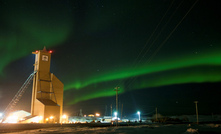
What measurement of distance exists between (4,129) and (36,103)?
15893mm

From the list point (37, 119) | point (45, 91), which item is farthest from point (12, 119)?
point (45, 91)

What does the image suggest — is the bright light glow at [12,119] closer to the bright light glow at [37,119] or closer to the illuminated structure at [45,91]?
the illuminated structure at [45,91]

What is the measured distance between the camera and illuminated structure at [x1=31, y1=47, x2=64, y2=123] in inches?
1795

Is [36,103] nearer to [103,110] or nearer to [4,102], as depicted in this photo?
[4,102]

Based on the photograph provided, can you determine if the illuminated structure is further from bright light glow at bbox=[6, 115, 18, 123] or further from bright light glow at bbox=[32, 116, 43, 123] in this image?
bright light glow at bbox=[6, 115, 18, 123]

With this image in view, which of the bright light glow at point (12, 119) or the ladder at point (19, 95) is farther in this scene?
the ladder at point (19, 95)

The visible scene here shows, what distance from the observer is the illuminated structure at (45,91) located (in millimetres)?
45594

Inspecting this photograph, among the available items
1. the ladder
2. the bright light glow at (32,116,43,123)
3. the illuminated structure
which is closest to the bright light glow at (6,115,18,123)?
the ladder

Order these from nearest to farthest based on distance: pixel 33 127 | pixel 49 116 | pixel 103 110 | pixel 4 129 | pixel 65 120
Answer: pixel 4 129
pixel 33 127
pixel 49 116
pixel 65 120
pixel 103 110

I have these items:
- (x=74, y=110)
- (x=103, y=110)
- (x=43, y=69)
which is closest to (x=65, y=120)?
(x=43, y=69)

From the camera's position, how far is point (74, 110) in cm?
11194

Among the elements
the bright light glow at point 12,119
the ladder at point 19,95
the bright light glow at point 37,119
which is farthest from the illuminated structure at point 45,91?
the bright light glow at point 12,119

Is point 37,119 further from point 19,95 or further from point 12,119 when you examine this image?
point 19,95

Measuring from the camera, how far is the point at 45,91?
1988 inches
